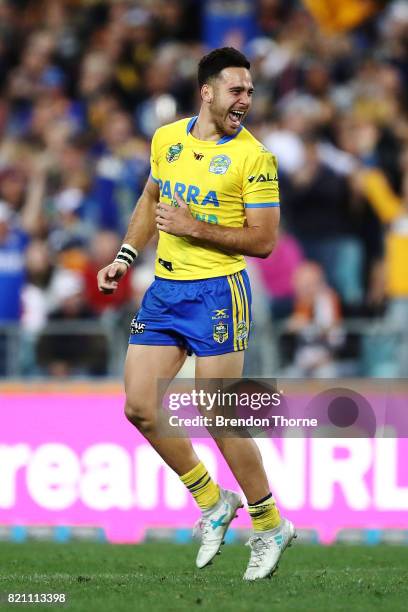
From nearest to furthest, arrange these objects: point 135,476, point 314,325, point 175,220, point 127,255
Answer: point 175,220, point 127,255, point 135,476, point 314,325

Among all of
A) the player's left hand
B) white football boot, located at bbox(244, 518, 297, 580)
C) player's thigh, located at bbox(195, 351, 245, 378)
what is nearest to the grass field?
white football boot, located at bbox(244, 518, 297, 580)

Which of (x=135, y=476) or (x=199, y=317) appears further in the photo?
(x=135, y=476)

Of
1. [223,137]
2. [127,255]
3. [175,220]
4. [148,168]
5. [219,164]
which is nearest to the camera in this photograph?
[175,220]

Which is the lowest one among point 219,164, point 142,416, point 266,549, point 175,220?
point 266,549

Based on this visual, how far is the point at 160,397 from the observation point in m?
7.18

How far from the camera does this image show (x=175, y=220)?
6.98 metres

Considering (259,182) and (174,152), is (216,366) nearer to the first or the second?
(259,182)

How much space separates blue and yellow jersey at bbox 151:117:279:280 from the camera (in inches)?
278

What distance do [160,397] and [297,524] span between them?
4041 mm

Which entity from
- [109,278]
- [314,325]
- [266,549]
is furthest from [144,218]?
[314,325]

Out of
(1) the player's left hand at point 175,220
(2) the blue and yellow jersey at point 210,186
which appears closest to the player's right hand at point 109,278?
(2) the blue and yellow jersey at point 210,186

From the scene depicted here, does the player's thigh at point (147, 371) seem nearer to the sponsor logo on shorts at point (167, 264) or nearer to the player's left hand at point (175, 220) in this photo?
the sponsor logo on shorts at point (167, 264)

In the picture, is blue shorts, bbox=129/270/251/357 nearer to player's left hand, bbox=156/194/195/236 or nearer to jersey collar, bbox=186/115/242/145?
player's left hand, bbox=156/194/195/236

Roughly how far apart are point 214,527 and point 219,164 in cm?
202
